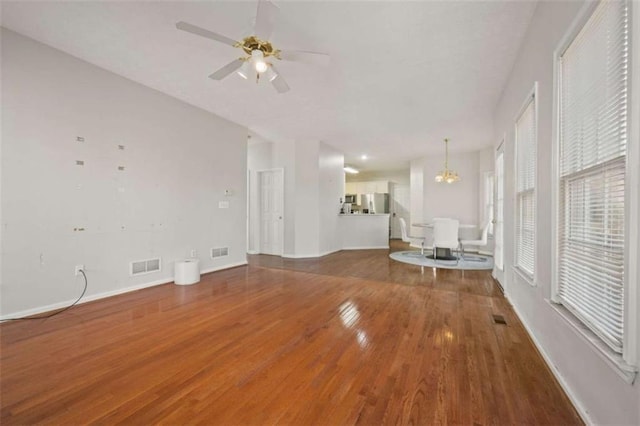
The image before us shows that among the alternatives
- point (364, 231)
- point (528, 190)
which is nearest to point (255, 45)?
point (528, 190)

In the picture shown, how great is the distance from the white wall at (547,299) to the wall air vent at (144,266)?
4.56m

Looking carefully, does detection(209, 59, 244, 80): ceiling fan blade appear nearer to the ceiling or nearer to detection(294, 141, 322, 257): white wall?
the ceiling

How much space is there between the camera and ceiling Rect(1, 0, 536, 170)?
7.43ft

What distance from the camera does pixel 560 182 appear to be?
5.58ft

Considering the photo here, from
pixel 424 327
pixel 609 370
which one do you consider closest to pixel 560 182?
pixel 609 370

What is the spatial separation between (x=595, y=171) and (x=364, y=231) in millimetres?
6594

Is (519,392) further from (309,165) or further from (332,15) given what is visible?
(309,165)

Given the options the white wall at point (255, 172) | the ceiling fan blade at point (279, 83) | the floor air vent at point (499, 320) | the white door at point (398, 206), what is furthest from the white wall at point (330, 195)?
the floor air vent at point (499, 320)

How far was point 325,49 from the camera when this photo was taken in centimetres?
277

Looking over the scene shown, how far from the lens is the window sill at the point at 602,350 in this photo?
101 cm

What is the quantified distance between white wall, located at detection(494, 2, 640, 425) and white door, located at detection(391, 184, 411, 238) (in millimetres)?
7430

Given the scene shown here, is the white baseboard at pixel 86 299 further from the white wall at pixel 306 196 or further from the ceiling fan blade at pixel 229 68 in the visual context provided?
the ceiling fan blade at pixel 229 68

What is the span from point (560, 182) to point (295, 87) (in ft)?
10.3

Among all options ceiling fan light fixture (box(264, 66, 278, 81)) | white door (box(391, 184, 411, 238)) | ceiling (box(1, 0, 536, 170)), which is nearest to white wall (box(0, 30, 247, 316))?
ceiling (box(1, 0, 536, 170))
